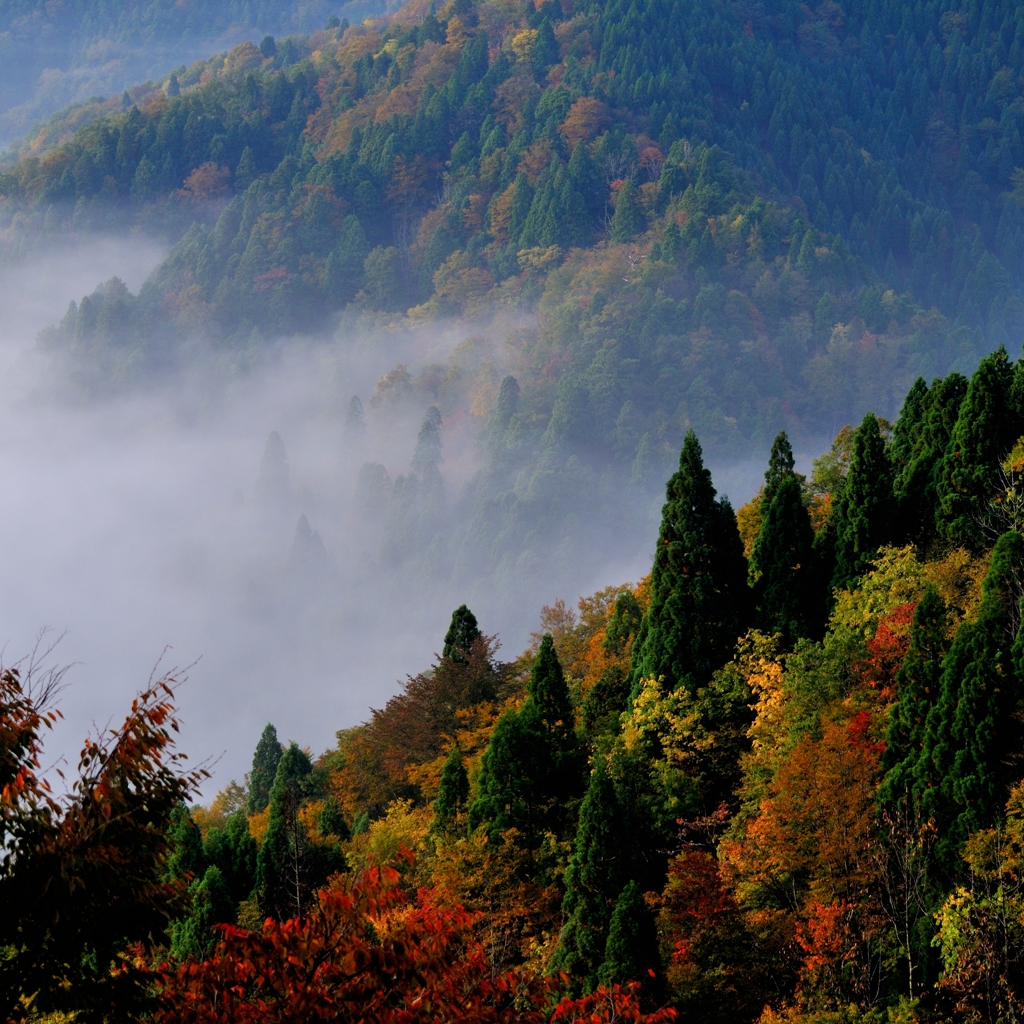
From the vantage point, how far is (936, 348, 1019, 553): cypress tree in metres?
40.0

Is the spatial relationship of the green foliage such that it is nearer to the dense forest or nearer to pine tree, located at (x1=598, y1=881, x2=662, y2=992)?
the dense forest

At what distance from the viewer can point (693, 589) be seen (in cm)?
4166

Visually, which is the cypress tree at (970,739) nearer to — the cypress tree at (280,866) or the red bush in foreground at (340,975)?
the red bush in foreground at (340,975)

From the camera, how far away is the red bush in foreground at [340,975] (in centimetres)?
1161

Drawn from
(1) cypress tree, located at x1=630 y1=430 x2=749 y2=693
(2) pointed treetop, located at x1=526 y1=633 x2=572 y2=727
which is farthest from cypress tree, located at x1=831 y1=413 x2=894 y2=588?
(2) pointed treetop, located at x1=526 y1=633 x2=572 y2=727

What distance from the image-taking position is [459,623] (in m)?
55.7

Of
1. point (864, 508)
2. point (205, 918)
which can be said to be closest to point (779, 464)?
point (864, 508)

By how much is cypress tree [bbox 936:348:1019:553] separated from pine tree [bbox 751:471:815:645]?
4373 millimetres

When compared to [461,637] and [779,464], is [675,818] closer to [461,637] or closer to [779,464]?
[461,637]

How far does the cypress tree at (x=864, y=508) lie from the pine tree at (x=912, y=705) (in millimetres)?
10017

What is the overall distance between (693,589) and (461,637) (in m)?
15.8

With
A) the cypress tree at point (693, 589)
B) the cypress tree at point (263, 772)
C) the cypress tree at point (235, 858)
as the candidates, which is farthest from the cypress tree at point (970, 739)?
the cypress tree at point (263, 772)

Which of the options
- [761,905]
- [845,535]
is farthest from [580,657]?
[761,905]

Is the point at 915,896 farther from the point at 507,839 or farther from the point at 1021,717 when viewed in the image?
the point at 507,839
